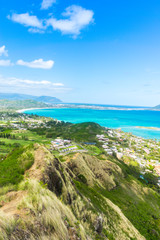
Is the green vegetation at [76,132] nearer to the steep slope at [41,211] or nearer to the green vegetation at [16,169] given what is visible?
the steep slope at [41,211]

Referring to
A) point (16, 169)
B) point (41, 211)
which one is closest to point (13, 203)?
point (41, 211)

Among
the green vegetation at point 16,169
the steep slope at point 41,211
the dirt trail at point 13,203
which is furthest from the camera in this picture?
the green vegetation at point 16,169

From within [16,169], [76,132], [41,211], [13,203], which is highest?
[41,211]

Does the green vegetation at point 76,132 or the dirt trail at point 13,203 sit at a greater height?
the dirt trail at point 13,203

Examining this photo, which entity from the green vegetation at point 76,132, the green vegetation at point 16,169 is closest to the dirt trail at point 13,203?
the green vegetation at point 16,169

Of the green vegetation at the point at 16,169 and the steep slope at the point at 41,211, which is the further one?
the green vegetation at the point at 16,169

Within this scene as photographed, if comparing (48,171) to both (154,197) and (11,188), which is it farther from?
(154,197)

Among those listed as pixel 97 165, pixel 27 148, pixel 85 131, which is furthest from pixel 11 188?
pixel 85 131

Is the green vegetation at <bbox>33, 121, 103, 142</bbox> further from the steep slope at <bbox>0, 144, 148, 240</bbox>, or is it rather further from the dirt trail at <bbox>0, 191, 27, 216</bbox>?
the dirt trail at <bbox>0, 191, 27, 216</bbox>

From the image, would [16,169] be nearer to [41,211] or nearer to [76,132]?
[41,211]

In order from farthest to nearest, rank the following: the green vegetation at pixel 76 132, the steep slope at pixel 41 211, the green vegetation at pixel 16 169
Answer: the green vegetation at pixel 76 132
the green vegetation at pixel 16 169
the steep slope at pixel 41 211

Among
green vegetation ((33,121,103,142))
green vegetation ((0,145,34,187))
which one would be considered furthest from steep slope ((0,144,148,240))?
green vegetation ((33,121,103,142))

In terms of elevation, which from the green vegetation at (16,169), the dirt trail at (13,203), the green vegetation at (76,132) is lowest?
the green vegetation at (76,132)
